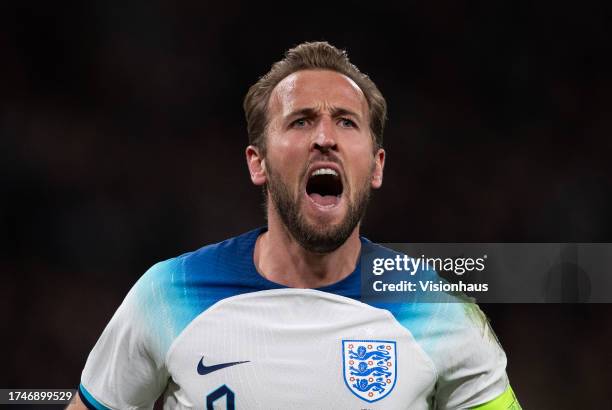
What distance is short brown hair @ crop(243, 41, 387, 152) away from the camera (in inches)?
118

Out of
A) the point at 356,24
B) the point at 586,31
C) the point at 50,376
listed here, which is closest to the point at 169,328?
the point at 50,376

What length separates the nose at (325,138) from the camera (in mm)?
2742

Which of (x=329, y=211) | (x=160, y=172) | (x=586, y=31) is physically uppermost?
(x=586, y=31)

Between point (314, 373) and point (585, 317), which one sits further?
point (585, 317)

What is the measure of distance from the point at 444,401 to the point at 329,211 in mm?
718

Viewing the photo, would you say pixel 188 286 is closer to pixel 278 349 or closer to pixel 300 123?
pixel 278 349

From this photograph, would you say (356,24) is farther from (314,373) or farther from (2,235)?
(314,373)

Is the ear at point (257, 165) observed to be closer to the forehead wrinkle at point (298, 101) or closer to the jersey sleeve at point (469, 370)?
the forehead wrinkle at point (298, 101)

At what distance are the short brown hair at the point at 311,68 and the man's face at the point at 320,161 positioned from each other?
0.10m

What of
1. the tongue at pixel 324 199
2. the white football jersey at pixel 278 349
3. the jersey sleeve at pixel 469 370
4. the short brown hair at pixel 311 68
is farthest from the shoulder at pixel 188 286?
the jersey sleeve at pixel 469 370

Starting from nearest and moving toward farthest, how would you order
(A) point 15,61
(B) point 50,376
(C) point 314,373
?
1. (C) point 314,373
2. (B) point 50,376
3. (A) point 15,61

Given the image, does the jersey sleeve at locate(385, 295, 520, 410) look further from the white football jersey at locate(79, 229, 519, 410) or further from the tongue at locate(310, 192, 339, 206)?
the tongue at locate(310, 192, 339, 206)

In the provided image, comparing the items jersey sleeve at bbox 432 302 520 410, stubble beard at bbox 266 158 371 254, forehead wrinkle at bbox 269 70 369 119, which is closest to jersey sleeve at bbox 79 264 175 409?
stubble beard at bbox 266 158 371 254

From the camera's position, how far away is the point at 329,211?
278 cm
